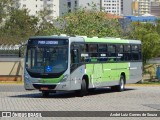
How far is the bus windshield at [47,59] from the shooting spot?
93.0 feet

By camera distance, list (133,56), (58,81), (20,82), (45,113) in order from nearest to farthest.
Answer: (45,113), (58,81), (133,56), (20,82)

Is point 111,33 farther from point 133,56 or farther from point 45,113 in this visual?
point 45,113

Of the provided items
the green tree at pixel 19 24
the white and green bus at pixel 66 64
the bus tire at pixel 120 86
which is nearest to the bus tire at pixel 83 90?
the white and green bus at pixel 66 64

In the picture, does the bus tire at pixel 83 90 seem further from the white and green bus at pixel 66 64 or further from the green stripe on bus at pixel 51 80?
the green stripe on bus at pixel 51 80

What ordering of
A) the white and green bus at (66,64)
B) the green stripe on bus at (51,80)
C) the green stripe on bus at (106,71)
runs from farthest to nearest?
the green stripe on bus at (106,71)
the white and green bus at (66,64)
the green stripe on bus at (51,80)

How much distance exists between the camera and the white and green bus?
2830 cm

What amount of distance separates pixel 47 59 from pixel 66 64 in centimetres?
95

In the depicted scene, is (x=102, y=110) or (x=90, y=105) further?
(x=90, y=105)

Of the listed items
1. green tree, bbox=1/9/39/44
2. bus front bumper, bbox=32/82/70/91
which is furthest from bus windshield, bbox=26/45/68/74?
green tree, bbox=1/9/39/44

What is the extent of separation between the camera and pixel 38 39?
29.1 metres

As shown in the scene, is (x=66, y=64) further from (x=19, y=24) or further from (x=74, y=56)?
(x=19, y=24)

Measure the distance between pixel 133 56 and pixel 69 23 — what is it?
52.3ft

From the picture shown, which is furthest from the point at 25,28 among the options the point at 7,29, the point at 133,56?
the point at 133,56

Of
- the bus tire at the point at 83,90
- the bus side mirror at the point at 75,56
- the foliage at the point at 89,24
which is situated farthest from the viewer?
the foliage at the point at 89,24
